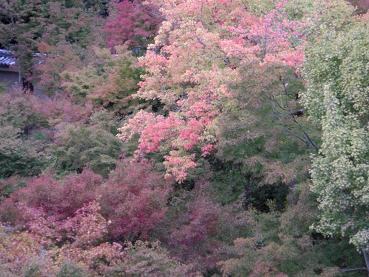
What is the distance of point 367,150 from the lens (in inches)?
459

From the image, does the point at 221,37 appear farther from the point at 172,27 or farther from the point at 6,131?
the point at 6,131

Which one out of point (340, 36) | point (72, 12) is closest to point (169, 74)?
point (340, 36)

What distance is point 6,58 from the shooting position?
30359mm

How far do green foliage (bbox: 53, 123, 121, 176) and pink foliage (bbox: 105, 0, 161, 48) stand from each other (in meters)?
6.39

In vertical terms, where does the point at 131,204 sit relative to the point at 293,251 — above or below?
above

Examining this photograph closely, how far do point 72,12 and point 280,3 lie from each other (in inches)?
503

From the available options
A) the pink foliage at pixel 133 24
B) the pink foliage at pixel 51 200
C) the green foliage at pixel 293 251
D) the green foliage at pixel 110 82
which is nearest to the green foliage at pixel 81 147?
the green foliage at pixel 110 82

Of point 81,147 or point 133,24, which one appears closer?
point 81,147

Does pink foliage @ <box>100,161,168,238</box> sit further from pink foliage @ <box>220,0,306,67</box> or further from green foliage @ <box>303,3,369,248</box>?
pink foliage @ <box>220,0,306,67</box>

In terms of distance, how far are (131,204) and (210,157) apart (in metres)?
4.96

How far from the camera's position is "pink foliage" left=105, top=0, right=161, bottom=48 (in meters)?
25.3

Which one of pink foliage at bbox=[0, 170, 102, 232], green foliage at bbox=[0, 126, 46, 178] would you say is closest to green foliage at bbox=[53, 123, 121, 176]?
green foliage at bbox=[0, 126, 46, 178]

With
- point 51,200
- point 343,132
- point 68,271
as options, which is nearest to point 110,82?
point 51,200

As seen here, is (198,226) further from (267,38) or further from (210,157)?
(267,38)
